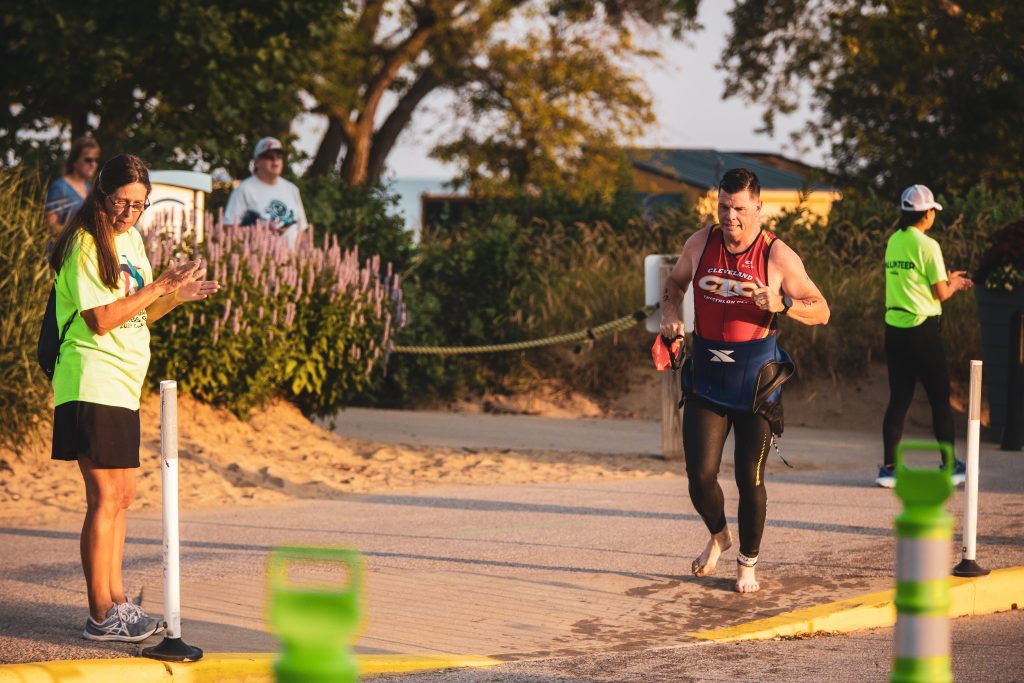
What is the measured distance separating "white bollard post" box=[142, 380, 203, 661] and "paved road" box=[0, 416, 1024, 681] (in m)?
0.33

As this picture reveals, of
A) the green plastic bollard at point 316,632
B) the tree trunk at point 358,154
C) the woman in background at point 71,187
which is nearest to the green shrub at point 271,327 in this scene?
the woman in background at point 71,187

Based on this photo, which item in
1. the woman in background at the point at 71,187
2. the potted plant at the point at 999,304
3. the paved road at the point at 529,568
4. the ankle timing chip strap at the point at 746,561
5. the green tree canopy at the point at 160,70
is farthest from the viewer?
the green tree canopy at the point at 160,70

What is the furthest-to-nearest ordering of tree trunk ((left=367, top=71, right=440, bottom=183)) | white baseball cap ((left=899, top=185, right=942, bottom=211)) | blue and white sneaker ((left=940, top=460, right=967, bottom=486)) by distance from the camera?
tree trunk ((left=367, top=71, right=440, bottom=183)) → blue and white sneaker ((left=940, top=460, right=967, bottom=486)) → white baseball cap ((left=899, top=185, right=942, bottom=211))

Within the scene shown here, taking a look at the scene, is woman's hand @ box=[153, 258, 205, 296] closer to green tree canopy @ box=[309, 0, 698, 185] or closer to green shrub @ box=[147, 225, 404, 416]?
green shrub @ box=[147, 225, 404, 416]

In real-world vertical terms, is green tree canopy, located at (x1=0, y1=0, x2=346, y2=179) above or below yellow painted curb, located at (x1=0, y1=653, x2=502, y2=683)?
above

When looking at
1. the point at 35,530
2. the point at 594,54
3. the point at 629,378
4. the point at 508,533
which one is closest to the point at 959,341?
the point at 629,378

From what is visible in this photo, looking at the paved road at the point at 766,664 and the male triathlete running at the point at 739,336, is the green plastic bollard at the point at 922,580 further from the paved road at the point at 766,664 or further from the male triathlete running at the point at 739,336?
the male triathlete running at the point at 739,336

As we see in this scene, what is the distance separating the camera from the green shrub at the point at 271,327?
403 inches

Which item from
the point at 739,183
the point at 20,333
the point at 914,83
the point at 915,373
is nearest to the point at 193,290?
the point at 739,183

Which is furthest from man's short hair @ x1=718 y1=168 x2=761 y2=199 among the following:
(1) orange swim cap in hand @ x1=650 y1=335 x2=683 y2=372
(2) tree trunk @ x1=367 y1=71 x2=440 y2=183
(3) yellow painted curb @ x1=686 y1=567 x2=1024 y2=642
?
(2) tree trunk @ x1=367 y1=71 x2=440 y2=183

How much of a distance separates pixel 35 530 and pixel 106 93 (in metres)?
11.7

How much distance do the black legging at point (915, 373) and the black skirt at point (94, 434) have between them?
5.59 m

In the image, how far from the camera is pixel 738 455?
684cm

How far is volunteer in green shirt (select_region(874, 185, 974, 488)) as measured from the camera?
9477 millimetres
